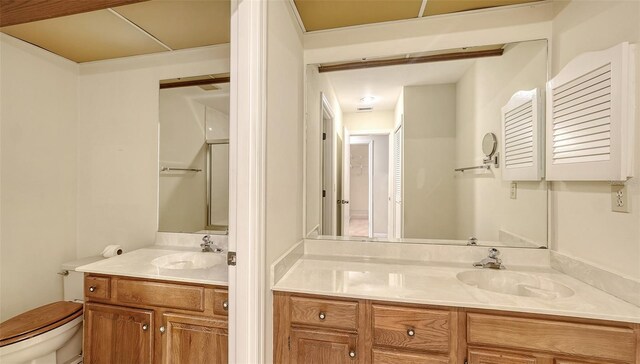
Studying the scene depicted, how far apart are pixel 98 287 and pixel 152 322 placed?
40 cm

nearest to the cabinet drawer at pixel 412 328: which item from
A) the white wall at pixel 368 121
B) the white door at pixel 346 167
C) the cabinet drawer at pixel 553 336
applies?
the cabinet drawer at pixel 553 336

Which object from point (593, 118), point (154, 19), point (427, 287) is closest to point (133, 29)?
point (154, 19)

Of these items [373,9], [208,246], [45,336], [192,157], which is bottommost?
[45,336]

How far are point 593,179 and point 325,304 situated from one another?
1.28 m

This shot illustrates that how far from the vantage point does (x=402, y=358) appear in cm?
111

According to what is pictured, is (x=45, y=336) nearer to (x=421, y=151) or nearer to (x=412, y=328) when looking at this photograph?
(x=412, y=328)

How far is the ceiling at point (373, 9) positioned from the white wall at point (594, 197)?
31cm

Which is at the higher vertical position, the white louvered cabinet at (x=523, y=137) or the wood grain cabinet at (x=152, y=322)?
the white louvered cabinet at (x=523, y=137)

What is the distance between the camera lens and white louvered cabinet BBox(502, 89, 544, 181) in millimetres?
1489

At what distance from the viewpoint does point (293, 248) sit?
4.96 feet

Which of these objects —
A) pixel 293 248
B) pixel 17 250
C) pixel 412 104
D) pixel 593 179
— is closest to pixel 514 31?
pixel 412 104

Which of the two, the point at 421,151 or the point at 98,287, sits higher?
the point at 421,151

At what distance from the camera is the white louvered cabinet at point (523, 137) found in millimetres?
1489

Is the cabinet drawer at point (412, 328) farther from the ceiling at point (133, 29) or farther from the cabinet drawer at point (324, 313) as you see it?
the ceiling at point (133, 29)
